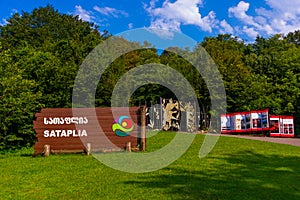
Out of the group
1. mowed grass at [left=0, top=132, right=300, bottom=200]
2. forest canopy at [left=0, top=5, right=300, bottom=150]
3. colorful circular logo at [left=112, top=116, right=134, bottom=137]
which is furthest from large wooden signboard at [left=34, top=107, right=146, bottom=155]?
forest canopy at [left=0, top=5, right=300, bottom=150]

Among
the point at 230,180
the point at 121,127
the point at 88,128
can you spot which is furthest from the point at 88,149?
the point at 230,180

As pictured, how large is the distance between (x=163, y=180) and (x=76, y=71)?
23.5 metres

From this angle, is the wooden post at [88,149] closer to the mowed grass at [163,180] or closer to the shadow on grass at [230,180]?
the mowed grass at [163,180]

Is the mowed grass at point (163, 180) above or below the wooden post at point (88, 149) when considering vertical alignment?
below

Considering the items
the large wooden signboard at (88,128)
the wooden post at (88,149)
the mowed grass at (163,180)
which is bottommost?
the mowed grass at (163,180)

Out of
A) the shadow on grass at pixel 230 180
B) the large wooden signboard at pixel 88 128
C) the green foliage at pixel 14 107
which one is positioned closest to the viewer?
the shadow on grass at pixel 230 180

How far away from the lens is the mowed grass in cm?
780

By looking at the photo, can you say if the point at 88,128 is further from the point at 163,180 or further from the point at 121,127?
the point at 163,180

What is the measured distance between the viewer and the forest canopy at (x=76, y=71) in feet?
68.0

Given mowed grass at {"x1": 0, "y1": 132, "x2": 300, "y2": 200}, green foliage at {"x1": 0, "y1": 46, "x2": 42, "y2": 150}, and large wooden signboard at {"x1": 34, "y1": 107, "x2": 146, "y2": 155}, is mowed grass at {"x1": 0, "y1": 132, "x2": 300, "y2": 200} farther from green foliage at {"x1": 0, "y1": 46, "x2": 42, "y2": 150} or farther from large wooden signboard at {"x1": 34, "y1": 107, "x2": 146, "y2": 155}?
green foliage at {"x1": 0, "y1": 46, "x2": 42, "y2": 150}

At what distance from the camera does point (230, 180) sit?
918 cm

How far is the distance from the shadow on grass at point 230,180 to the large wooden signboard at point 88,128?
4541mm

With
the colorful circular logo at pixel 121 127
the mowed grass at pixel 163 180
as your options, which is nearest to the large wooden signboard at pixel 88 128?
the colorful circular logo at pixel 121 127

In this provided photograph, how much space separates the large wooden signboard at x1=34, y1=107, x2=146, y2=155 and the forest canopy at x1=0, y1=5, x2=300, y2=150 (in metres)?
4.30
